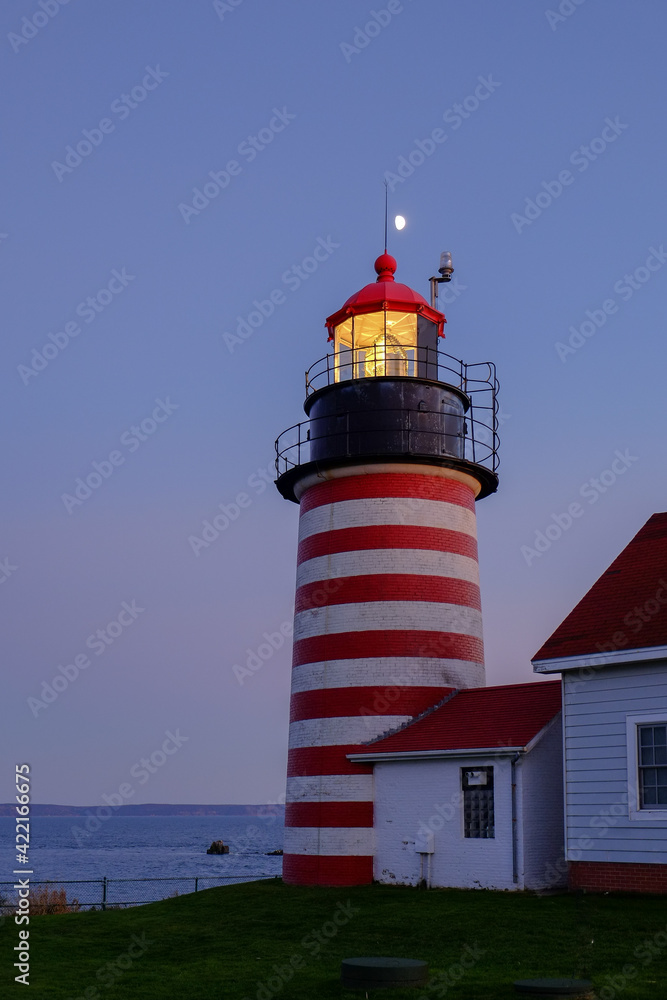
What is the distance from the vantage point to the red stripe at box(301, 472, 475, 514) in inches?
902

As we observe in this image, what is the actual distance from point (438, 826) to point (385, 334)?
35.5 feet

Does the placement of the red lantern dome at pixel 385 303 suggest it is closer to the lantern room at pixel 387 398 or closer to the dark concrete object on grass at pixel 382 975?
the lantern room at pixel 387 398

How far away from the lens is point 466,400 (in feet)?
80.2

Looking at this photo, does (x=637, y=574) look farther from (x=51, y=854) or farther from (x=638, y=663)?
(x=51, y=854)

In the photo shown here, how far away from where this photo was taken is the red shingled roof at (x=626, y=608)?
16891 mm

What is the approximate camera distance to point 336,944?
1459 centimetres

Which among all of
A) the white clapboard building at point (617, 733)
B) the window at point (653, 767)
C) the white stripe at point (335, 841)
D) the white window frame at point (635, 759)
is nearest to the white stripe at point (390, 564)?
the white clapboard building at point (617, 733)

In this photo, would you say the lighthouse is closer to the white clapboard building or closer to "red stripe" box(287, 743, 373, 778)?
"red stripe" box(287, 743, 373, 778)

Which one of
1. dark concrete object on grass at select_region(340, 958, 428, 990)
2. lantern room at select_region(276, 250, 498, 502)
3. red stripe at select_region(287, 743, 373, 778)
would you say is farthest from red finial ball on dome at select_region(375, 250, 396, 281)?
dark concrete object on grass at select_region(340, 958, 428, 990)

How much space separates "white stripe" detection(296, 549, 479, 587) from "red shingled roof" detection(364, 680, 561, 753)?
2.68 m

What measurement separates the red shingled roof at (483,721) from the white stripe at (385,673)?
22.4 inches

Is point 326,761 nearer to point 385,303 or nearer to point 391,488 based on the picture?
point 391,488

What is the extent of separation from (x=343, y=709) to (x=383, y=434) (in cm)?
601

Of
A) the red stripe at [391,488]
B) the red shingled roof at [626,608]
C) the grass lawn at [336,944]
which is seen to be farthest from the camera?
the red stripe at [391,488]
